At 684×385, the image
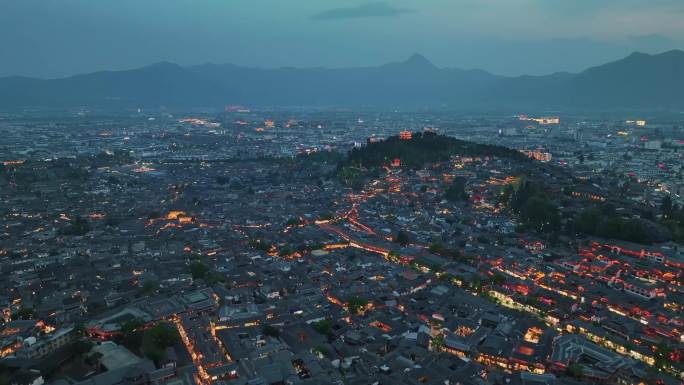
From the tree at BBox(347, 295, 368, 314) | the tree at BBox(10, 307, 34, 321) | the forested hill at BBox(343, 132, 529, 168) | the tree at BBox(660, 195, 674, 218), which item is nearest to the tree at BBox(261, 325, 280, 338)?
the tree at BBox(347, 295, 368, 314)

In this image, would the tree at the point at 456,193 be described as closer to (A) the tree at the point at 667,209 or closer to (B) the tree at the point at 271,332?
(A) the tree at the point at 667,209

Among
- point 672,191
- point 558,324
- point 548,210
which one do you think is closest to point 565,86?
point 672,191

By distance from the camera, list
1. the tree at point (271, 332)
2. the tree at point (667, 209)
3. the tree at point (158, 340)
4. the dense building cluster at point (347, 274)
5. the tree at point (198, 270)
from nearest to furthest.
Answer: the tree at point (158, 340)
the dense building cluster at point (347, 274)
the tree at point (271, 332)
the tree at point (198, 270)
the tree at point (667, 209)

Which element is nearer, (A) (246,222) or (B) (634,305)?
(B) (634,305)

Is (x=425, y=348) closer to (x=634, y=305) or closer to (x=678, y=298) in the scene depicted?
(x=634, y=305)

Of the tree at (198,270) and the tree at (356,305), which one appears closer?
the tree at (356,305)

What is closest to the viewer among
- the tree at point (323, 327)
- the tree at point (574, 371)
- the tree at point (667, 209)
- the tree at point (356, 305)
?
the tree at point (574, 371)

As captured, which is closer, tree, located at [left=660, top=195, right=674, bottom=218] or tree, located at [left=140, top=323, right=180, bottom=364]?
tree, located at [left=140, top=323, right=180, bottom=364]

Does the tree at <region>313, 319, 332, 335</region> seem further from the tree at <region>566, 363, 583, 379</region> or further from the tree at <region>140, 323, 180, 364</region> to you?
the tree at <region>566, 363, 583, 379</region>

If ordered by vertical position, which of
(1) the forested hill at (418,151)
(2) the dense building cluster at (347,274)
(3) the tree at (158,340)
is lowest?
(2) the dense building cluster at (347,274)

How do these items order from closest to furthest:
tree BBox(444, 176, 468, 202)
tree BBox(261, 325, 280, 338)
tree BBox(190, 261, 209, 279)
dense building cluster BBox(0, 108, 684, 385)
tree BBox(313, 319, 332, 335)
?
dense building cluster BBox(0, 108, 684, 385) < tree BBox(261, 325, 280, 338) < tree BBox(313, 319, 332, 335) < tree BBox(190, 261, 209, 279) < tree BBox(444, 176, 468, 202)

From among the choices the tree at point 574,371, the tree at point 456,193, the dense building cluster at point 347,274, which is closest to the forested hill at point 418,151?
the dense building cluster at point 347,274
